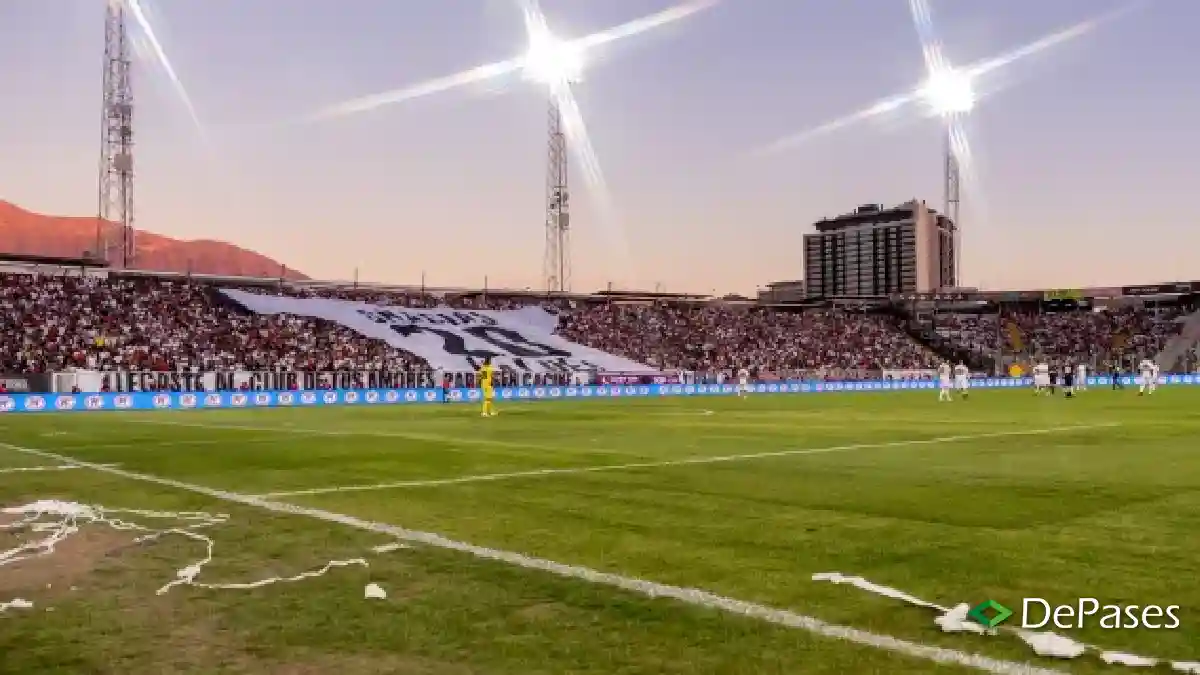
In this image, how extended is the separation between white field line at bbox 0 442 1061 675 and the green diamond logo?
0.63 m

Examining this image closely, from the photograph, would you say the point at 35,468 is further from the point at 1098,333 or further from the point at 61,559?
the point at 1098,333

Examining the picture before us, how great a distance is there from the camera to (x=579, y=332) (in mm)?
73750

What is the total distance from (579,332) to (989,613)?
224 feet

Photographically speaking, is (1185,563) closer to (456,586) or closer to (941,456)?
(456,586)

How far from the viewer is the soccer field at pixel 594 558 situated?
5211 mm

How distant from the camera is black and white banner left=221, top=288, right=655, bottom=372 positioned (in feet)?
205

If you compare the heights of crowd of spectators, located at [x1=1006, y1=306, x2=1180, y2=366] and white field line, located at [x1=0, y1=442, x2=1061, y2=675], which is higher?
crowd of spectators, located at [x1=1006, y1=306, x2=1180, y2=366]

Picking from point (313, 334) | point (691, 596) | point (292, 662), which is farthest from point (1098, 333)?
point (292, 662)

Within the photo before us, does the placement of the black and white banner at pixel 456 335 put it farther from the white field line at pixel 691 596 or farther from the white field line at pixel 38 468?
the white field line at pixel 691 596

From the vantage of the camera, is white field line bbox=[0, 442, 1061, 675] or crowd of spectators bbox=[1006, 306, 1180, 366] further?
crowd of spectators bbox=[1006, 306, 1180, 366]

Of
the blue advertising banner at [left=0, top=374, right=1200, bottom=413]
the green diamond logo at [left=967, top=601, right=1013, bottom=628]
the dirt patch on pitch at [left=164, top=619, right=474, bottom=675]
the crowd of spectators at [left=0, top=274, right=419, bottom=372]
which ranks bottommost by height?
the blue advertising banner at [left=0, top=374, right=1200, bottom=413]

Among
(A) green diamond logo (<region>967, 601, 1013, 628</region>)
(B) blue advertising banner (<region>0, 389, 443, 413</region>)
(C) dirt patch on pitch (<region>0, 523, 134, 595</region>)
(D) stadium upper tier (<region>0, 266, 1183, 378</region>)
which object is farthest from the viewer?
(D) stadium upper tier (<region>0, 266, 1183, 378</region>)

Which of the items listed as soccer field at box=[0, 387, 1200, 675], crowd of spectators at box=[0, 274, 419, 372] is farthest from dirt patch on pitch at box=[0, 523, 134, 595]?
crowd of spectators at box=[0, 274, 419, 372]

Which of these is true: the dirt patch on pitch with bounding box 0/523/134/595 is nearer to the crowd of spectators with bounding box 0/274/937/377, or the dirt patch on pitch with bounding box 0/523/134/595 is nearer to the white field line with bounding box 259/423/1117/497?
the white field line with bounding box 259/423/1117/497
